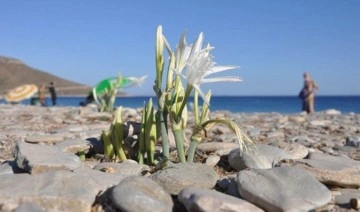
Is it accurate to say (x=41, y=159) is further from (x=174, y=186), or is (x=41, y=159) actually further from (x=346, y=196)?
(x=346, y=196)

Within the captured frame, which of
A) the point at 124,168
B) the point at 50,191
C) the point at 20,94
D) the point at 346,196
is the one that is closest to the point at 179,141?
the point at 124,168

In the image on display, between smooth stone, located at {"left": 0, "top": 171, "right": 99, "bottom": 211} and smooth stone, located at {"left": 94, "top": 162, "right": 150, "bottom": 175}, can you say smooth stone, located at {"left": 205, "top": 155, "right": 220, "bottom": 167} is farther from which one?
smooth stone, located at {"left": 0, "top": 171, "right": 99, "bottom": 211}

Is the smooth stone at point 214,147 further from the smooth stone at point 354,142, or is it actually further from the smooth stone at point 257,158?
the smooth stone at point 354,142

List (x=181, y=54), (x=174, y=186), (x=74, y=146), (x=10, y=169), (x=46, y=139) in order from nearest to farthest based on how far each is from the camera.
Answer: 1. (x=174, y=186)
2. (x=10, y=169)
3. (x=181, y=54)
4. (x=74, y=146)
5. (x=46, y=139)

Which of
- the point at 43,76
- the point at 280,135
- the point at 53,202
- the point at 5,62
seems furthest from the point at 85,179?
the point at 5,62

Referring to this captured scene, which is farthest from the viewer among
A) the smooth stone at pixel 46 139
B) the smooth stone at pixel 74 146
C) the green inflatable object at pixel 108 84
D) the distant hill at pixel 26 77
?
the distant hill at pixel 26 77

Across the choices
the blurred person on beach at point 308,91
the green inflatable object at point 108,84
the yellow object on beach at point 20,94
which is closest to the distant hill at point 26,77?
the yellow object on beach at point 20,94

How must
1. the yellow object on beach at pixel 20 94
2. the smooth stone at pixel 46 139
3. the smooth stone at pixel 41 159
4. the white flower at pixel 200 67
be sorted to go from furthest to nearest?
the yellow object on beach at pixel 20 94, the smooth stone at pixel 46 139, the white flower at pixel 200 67, the smooth stone at pixel 41 159
